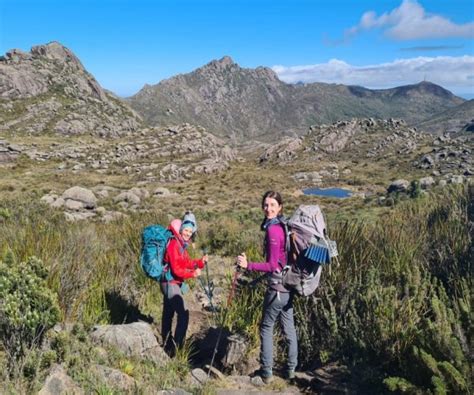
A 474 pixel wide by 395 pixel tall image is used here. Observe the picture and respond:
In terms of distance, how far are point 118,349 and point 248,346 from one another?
1.44m

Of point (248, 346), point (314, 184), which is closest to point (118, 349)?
point (248, 346)

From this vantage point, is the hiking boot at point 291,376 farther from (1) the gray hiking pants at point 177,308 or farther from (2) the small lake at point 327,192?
(2) the small lake at point 327,192

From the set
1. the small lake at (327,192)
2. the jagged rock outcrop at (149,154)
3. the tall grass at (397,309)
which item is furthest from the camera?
the small lake at (327,192)

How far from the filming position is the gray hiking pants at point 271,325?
416 cm

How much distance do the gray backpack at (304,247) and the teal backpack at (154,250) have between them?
1.37 m

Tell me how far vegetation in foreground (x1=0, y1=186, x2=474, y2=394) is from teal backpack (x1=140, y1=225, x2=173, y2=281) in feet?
2.50

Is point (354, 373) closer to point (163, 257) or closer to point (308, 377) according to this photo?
point (308, 377)

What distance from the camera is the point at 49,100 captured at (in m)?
71.4

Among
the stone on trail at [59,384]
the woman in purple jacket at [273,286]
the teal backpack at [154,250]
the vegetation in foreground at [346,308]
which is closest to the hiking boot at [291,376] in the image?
the woman in purple jacket at [273,286]

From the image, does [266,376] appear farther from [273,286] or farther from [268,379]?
[273,286]

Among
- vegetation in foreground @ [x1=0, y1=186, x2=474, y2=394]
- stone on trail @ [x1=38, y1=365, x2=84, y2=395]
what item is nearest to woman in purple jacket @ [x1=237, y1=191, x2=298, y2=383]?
vegetation in foreground @ [x1=0, y1=186, x2=474, y2=394]

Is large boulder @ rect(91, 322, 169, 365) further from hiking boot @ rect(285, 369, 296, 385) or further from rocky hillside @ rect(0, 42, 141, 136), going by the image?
rocky hillside @ rect(0, 42, 141, 136)

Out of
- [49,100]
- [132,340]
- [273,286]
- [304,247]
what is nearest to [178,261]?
[132,340]

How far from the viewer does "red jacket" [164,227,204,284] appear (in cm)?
458
